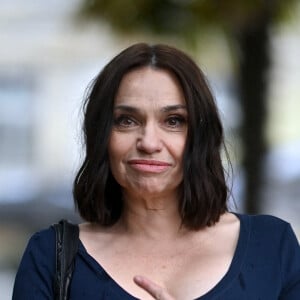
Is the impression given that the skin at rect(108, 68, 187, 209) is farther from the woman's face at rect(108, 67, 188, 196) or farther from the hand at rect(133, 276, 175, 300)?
the hand at rect(133, 276, 175, 300)

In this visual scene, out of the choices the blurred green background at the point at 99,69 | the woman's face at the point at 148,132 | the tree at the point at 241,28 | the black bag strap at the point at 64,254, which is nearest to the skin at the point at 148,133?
the woman's face at the point at 148,132

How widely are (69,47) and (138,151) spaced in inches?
635

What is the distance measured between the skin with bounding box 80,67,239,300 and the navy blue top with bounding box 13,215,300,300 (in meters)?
0.04

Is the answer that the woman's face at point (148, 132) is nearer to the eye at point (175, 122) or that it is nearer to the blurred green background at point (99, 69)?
the eye at point (175, 122)

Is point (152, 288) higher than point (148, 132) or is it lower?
lower

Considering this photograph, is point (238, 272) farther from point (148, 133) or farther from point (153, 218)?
point (148, 133)

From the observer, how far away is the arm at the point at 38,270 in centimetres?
305

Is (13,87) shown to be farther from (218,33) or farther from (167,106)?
(167,106)

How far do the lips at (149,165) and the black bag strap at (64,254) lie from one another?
0.32 meters

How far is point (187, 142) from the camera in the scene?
3062mm

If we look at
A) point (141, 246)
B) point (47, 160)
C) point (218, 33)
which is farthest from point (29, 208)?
point (141, 246)

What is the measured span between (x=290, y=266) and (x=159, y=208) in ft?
1.43

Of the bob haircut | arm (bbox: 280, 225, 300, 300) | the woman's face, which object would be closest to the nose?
the woman's face

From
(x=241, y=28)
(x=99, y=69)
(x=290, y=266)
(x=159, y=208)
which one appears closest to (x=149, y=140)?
(x=159, y=208)
